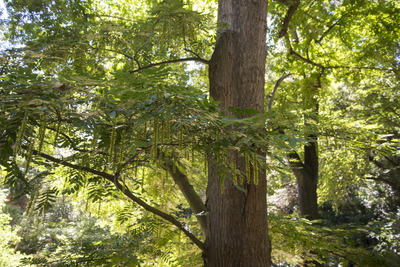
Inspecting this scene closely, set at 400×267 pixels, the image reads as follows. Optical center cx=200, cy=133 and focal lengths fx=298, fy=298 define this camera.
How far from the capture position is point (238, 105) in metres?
3.43

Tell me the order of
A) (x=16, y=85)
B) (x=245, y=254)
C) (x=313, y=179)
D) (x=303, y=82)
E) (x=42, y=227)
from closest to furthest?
1. (x=16, y=85)
2. (x=245, y=254)
3. (x=303, y=82)
4. (x=313, y=179)
5. (x=42, y=227)

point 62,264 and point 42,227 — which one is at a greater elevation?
point 62,264

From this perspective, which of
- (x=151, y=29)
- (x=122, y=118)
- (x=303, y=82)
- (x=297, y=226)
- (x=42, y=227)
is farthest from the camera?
(x=42, y=227)

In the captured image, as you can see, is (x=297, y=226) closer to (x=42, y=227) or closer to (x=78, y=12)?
(x=78, y=12)

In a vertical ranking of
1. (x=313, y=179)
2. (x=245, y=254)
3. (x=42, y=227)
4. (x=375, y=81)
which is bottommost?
(x=42, y=227)

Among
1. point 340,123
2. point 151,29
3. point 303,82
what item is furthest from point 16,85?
point 303,82

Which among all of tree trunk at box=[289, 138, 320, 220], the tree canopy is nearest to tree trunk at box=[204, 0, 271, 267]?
the tree canopy

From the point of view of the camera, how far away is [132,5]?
7.45 metres

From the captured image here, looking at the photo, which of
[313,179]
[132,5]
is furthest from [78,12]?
[313,179]

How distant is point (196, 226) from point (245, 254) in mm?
1903

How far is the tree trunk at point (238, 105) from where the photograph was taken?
3.06 metres

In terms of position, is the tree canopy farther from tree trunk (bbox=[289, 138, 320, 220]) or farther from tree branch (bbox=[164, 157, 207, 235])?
tree trunk (bbox=[289, 138, 320, 220])

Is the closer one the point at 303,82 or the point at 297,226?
the point at 297,226

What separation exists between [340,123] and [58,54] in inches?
131
